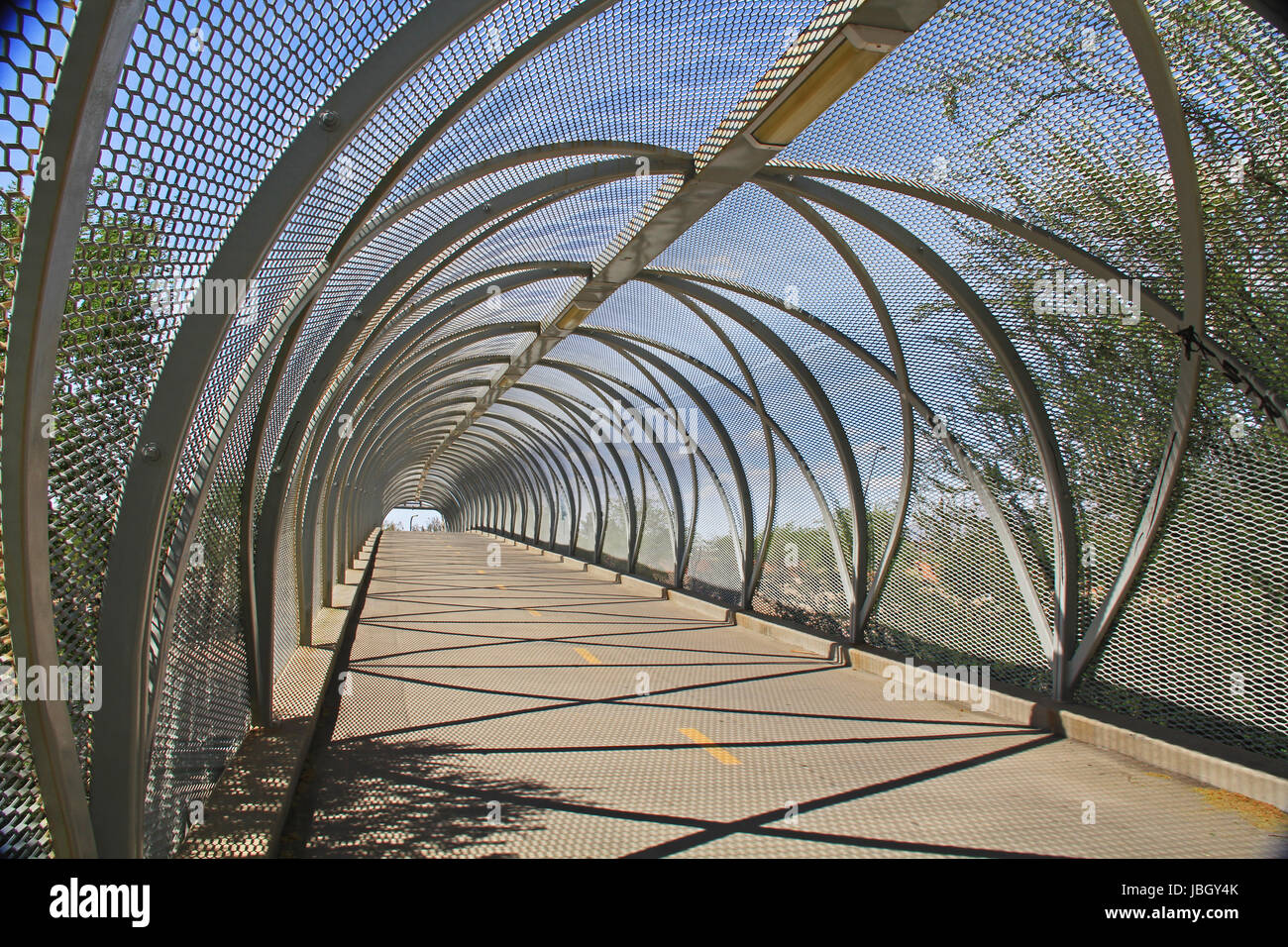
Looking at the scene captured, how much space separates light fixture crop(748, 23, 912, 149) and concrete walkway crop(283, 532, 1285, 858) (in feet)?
15.9

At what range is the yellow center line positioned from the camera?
697cm

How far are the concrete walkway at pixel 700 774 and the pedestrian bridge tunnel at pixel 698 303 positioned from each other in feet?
2.81

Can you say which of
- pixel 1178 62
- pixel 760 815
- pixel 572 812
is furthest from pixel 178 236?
pixel 1178 62

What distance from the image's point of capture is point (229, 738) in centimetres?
593

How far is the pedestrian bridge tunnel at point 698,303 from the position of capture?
9.27 feet

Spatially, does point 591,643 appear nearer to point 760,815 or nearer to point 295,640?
point 295,640

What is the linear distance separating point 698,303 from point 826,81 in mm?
7306

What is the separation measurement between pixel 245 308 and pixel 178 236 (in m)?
1.29

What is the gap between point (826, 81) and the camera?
17.5 ft
